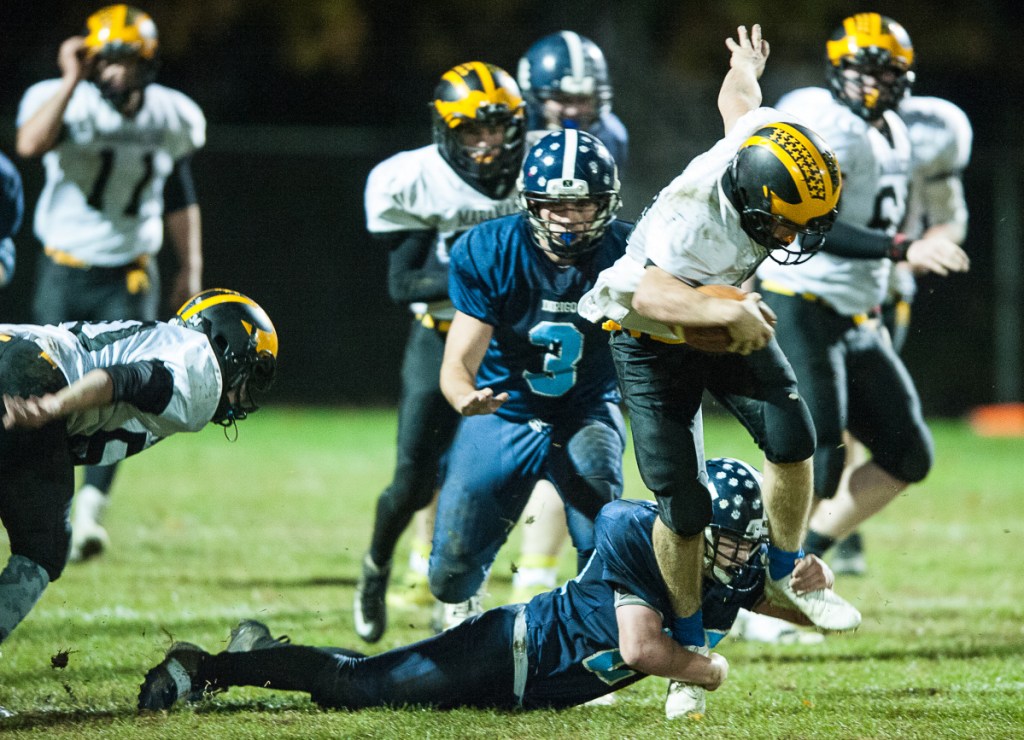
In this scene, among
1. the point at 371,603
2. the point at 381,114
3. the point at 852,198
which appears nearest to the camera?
the point at 371,603

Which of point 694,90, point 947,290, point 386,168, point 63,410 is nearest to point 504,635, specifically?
point 63,410

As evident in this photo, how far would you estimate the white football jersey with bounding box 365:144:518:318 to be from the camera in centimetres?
532

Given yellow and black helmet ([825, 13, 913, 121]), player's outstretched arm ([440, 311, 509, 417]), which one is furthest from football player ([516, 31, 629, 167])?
player's outstretched arm ([440, 311, 509, 417])

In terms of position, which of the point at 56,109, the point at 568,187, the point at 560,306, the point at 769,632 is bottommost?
the point at 769,632

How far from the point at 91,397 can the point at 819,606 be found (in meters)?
2.01

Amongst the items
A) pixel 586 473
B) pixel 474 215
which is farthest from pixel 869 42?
pixel 586 473

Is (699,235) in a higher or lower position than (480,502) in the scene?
higher

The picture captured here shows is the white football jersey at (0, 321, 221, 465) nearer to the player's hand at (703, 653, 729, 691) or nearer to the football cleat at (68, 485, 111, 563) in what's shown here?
the player's hand at (703, 653, 729, 691)

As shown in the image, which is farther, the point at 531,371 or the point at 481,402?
the point at 531,371

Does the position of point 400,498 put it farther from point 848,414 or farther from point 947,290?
point 947,290

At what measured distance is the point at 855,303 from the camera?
5.56 metres

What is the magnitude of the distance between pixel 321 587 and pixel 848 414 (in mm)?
2244

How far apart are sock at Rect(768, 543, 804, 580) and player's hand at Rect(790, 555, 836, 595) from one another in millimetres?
23

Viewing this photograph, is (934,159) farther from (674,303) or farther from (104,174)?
(104,174)
